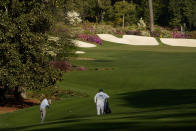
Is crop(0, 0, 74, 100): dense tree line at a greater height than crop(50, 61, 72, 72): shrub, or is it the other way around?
crop(0, 0, 74, 100): dense tree line

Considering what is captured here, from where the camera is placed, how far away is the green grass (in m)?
17.0

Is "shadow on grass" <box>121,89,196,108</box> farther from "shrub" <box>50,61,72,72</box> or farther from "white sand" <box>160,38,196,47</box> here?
"white sand" <box>160,38,196,47</box>

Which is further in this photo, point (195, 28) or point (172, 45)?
point (195, 28)

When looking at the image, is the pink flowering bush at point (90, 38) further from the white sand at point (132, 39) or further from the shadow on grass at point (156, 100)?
the shadow on grass at point (156, 100)

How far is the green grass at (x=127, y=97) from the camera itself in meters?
17.0

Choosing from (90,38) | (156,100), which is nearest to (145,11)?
(90,38)

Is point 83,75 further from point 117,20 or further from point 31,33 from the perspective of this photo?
point 117,20

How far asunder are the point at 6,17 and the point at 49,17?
3038 millimetres

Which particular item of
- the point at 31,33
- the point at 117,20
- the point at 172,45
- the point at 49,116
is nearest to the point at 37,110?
the point at 49,116

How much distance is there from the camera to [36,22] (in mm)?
29406

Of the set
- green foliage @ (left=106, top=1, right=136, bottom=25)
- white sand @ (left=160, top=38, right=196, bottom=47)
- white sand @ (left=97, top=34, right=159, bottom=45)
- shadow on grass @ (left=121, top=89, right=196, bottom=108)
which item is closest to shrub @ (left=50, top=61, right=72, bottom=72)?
shadow on grass @ (left=121, top=89, right=196, bottom=108)

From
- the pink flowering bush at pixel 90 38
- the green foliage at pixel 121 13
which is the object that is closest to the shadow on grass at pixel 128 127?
the pink flowering bush at pixel 90 38

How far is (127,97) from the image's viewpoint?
32906 mm

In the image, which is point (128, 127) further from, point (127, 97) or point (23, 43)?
point (127, 97)
